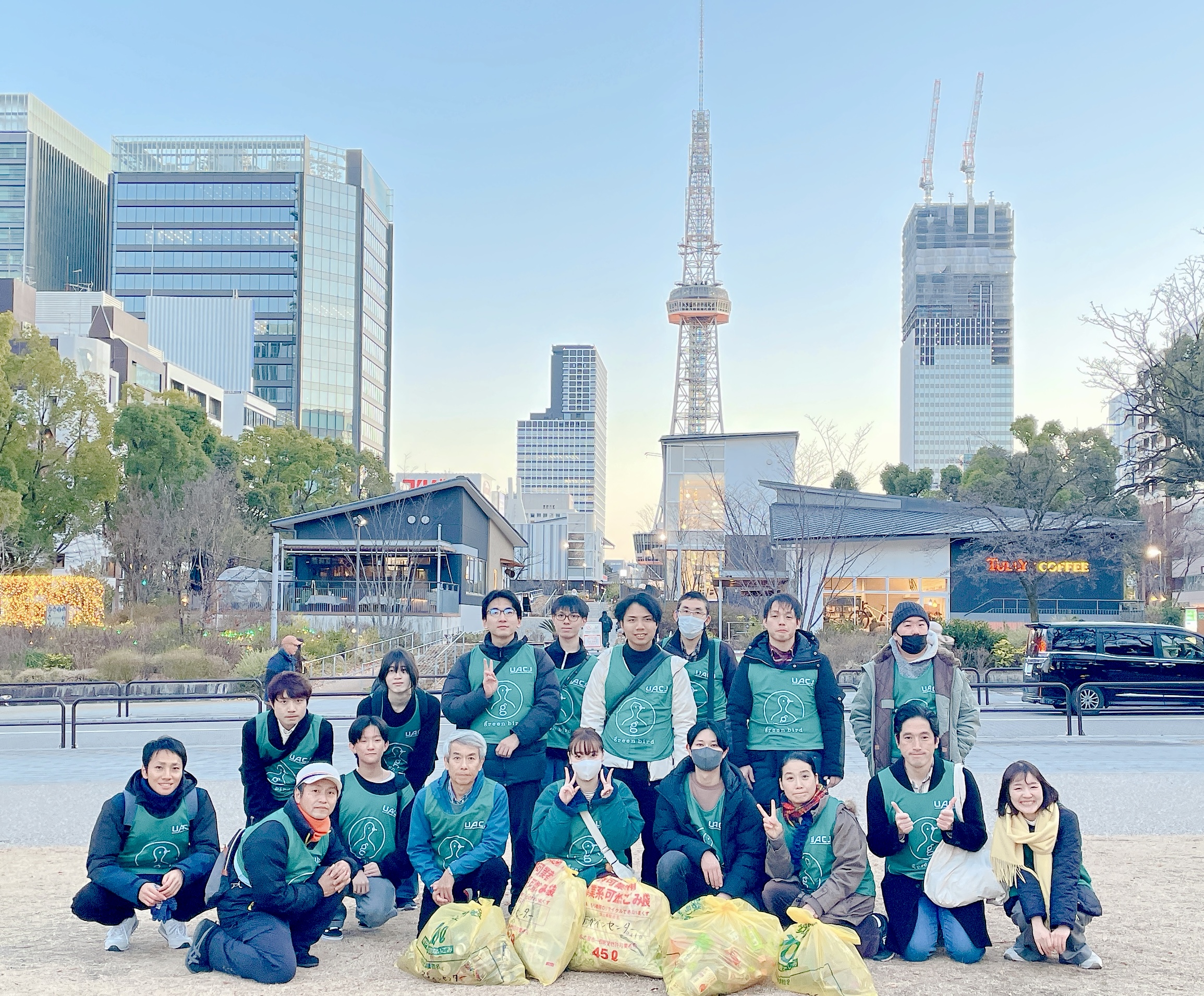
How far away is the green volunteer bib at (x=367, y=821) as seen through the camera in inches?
226

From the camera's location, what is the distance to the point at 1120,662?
17.5m

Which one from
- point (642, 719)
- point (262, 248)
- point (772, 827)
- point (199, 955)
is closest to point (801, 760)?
point (772, 827)

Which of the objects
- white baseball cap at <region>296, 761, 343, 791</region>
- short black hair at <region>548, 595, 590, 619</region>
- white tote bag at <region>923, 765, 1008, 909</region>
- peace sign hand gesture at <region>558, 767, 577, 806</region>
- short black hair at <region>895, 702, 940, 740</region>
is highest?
short black hair at <region>548, 595, 590, 619</region>

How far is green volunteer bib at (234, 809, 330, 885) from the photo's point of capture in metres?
5.15

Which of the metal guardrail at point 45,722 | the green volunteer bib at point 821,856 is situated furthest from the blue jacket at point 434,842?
the metal guardrail at point 45,722

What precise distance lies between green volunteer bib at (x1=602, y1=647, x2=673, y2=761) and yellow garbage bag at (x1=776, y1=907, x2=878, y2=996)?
1.25 metres

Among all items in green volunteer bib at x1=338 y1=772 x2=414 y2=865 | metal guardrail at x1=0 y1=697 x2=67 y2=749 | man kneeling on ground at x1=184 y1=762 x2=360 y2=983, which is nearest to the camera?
man kneeling on ground at x1=184 y1=762 x2=360 y2=983

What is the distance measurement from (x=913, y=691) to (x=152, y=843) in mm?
4147

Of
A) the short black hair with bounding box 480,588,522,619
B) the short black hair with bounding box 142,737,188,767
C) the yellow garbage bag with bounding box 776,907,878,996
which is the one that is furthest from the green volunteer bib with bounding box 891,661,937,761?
the short black hair with bounding box 142,737,188,767

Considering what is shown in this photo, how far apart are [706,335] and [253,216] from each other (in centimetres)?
4873

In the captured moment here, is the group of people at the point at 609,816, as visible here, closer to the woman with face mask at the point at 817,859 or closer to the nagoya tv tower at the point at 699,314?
the woman with face mask at the point at 817,859

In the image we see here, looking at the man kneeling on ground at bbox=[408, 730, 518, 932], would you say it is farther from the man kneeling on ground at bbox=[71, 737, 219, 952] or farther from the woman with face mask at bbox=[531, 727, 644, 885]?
the man kneeling on ground at bbox=[71, 737, 219, 952]

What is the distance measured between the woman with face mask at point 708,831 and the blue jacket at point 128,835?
7.44ft

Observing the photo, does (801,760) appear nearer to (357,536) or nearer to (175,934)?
(175,934)
